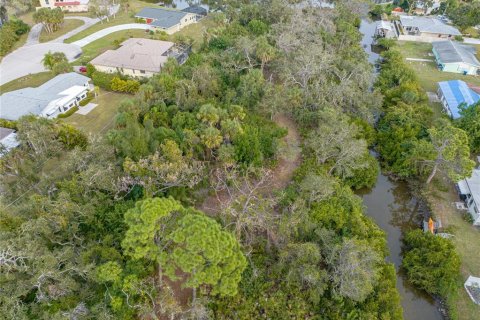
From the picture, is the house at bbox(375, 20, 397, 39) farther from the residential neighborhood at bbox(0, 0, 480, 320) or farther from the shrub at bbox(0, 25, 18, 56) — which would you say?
the shrub at bbox(0, 25, 18, 56)

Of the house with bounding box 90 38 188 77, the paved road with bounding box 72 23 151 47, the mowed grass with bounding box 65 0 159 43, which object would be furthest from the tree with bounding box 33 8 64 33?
the house with bounding box 90 38 188 77

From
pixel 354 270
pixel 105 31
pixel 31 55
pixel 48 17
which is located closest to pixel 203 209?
pixel 354 270

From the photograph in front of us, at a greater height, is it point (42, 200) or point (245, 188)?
point (42, 200)

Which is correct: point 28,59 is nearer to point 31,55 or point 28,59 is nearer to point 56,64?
point 31,55

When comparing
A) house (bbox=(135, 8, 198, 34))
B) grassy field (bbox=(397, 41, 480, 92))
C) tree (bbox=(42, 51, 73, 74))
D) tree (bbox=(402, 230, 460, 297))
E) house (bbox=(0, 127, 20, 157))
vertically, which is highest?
house (bbox=(135, 8, 198, 34))

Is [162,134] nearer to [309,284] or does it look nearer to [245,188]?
[245,188]

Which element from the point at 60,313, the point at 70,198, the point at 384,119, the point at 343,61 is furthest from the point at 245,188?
the point at 343,61
